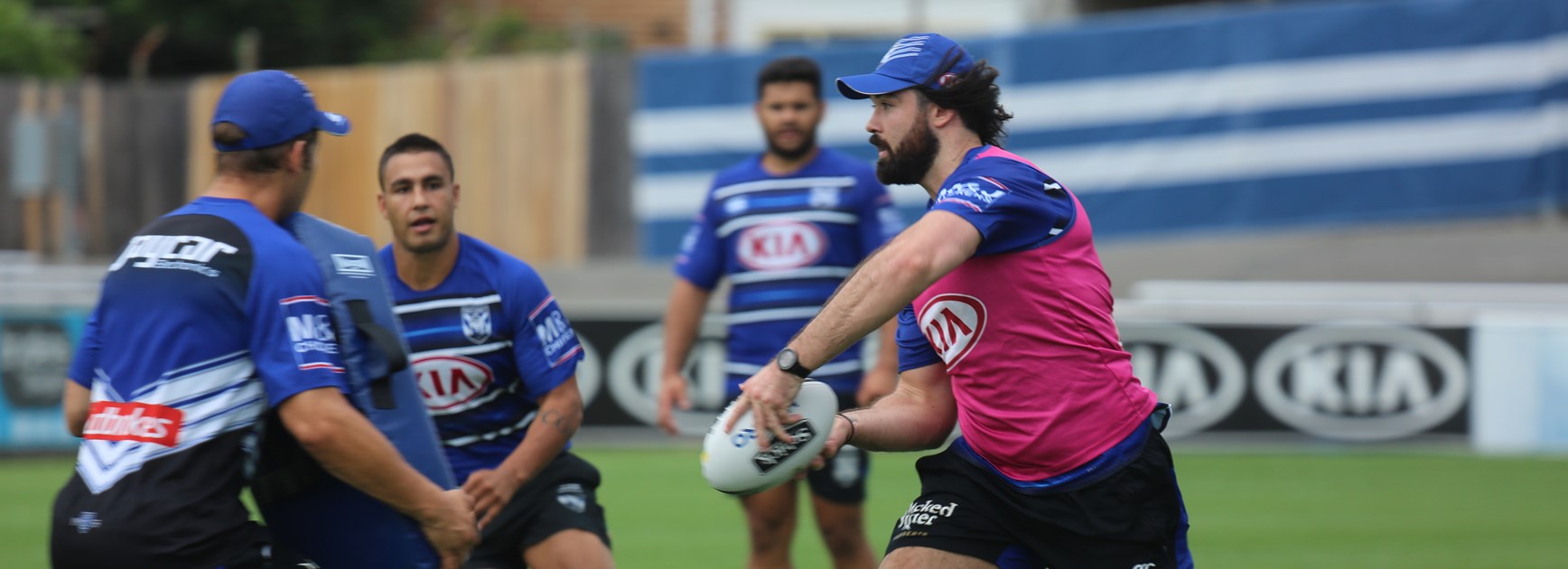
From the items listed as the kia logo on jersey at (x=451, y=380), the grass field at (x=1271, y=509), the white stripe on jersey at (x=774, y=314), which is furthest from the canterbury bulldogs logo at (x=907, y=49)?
the grass field at (x=1271, y=509)

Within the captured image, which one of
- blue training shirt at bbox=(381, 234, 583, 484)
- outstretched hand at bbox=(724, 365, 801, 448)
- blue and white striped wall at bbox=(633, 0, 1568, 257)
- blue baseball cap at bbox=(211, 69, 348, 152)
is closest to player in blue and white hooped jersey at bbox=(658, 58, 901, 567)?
blue training shirt at bbox=(381, 234, 583, 484)

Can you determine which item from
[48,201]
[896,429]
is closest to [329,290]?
[896,429]

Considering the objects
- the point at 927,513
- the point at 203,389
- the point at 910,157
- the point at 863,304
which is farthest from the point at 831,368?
the point at 203,389

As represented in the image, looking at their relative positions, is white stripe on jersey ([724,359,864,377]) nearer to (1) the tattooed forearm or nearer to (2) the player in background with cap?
(1) the tattooed forearm

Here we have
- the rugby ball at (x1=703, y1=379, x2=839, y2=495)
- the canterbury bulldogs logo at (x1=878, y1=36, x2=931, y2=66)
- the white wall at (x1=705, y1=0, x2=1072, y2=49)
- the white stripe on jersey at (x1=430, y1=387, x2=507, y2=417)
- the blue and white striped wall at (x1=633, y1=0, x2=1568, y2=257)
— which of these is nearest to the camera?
the rugby ball at (x1=703, y1=379, x2=839, y2=495)

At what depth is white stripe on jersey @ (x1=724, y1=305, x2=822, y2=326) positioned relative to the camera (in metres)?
6.93

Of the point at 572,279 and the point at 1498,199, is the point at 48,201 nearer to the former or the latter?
the point at 572,279

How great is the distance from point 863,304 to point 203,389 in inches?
61.2

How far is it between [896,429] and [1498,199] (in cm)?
1308

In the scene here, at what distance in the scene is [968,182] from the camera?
4098 mm

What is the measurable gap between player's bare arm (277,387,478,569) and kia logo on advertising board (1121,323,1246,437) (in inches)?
361

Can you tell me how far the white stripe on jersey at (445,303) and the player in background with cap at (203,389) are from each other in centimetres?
131

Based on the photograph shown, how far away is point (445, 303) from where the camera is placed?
538cm

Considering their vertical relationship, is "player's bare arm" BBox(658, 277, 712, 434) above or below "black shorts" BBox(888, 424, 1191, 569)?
below
